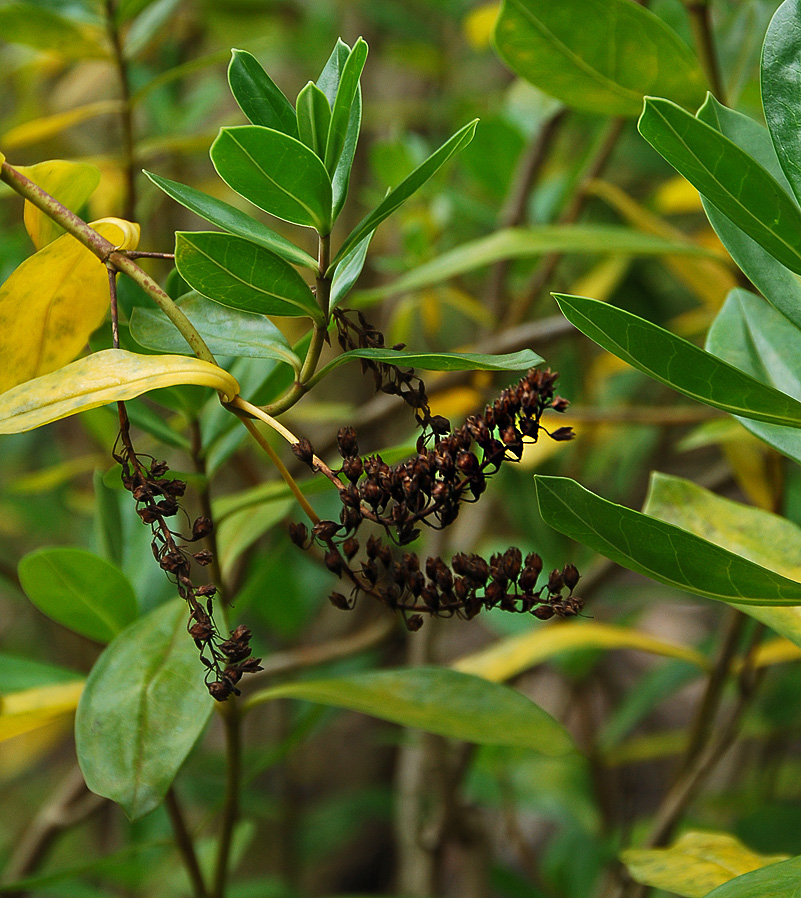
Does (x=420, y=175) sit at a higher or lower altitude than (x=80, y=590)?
higher

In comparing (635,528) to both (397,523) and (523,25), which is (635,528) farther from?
(523,25)

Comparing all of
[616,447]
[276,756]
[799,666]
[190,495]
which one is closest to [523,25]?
[276,756]

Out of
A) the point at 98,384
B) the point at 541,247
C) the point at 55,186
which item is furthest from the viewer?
the point at 541,247

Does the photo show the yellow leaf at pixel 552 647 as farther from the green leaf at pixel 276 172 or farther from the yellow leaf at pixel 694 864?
the green leaf at pixel 276 172

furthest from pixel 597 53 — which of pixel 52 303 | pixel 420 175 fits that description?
pixel 52 303

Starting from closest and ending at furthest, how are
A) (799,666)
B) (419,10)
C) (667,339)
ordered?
1. (667,339)
2. (799,666)
3. (419,10)

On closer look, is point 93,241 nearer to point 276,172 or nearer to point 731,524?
point 276,172

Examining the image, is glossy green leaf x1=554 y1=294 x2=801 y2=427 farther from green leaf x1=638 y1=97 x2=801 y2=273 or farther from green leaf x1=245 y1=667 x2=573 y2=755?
green leaf x1=245 y1=667 x2=573 y2=755
